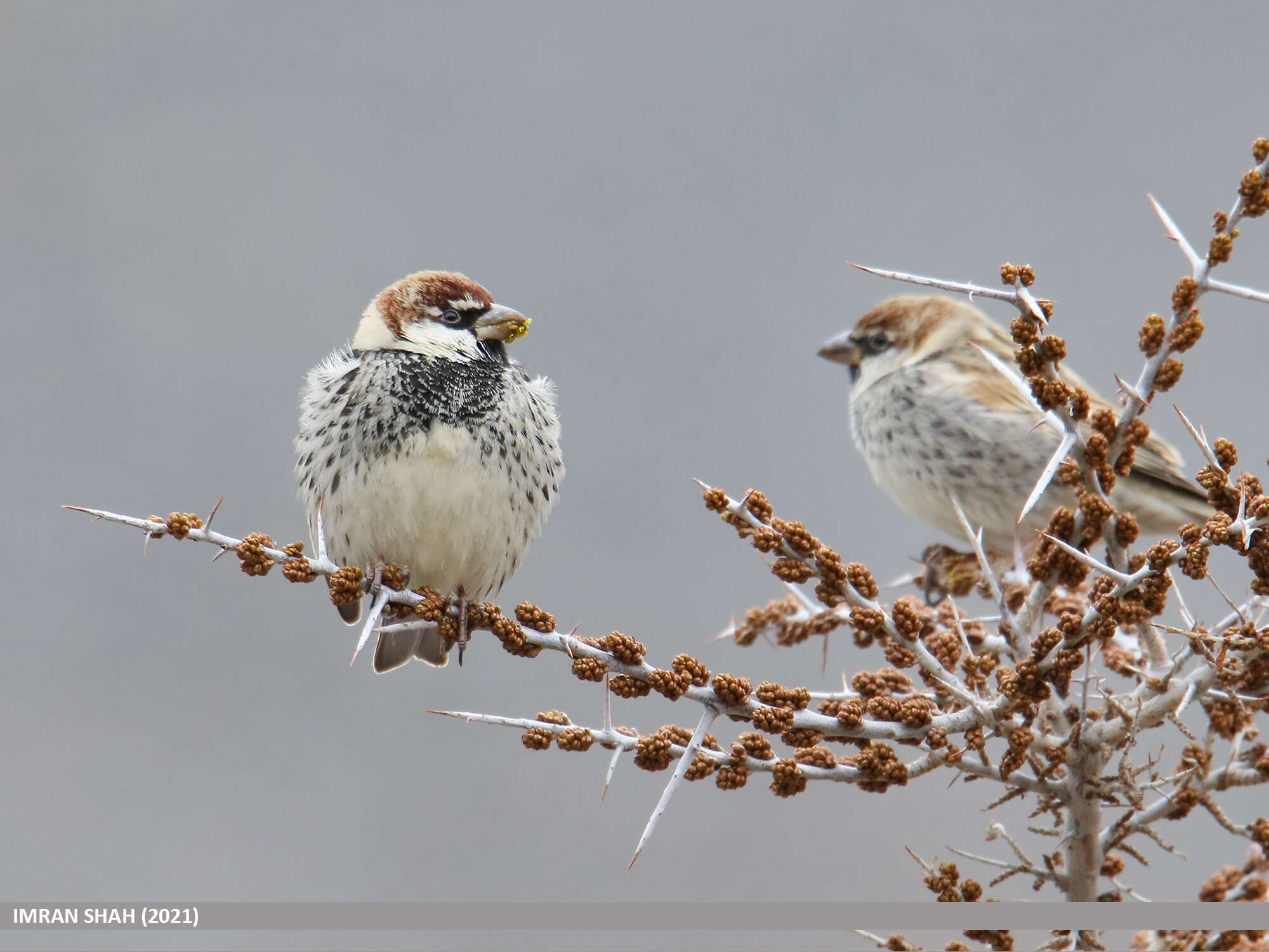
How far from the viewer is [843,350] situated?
10.4 ft

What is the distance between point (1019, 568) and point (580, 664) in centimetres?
94

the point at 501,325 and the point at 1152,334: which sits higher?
the point at 1152,334

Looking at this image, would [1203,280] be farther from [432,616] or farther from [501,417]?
[501,417]

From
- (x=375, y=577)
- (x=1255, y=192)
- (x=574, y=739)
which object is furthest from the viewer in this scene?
(x=375, y=577)

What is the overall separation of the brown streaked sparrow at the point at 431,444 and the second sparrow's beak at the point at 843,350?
1.12 meters

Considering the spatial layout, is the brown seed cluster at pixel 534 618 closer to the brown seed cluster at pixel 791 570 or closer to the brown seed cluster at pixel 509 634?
the brown seed cluster at pixel 509 634

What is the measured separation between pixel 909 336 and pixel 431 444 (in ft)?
4.93

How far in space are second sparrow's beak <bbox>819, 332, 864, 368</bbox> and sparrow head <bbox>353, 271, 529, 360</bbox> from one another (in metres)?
1.19

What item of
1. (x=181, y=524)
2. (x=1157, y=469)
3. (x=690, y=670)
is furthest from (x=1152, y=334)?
(x=1157, y=469)

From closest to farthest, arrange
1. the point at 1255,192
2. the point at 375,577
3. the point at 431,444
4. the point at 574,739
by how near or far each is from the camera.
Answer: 1. the point at 1255,192
2. the point at 574,739
3. the point at 375,577
4. the point at 431,444

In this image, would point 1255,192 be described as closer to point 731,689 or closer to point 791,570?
point 791,570

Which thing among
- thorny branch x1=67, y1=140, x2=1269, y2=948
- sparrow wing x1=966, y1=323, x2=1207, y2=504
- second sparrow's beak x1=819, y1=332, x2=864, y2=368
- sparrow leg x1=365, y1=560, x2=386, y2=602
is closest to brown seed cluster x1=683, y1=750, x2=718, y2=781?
thorny branch x1=67, y1=140, x2=1269, y2=948

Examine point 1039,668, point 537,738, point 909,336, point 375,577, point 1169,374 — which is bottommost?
point 375,577

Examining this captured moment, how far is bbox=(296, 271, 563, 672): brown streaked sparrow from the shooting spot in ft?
6.63
